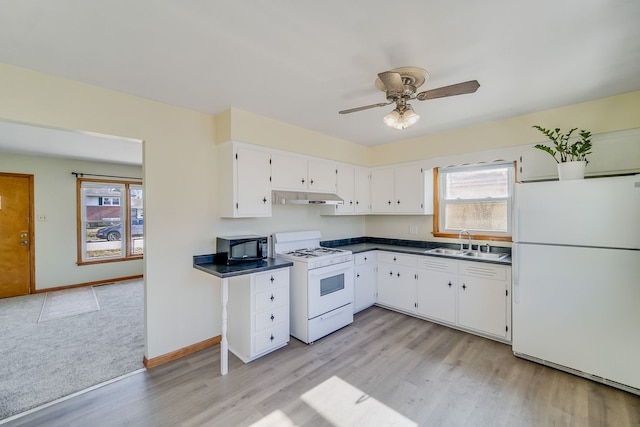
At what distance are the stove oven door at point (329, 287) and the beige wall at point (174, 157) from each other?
991 mm

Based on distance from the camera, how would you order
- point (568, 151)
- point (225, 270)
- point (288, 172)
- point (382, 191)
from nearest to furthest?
point (225, 270) < point (568, 151) < point (288, 172) < point (382, 191)

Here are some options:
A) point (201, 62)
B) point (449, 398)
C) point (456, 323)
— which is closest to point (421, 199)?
point (456, 323)

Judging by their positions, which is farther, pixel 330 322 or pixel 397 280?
pixel 397 280

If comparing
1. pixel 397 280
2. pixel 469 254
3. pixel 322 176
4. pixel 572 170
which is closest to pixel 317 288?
pixel 397 280

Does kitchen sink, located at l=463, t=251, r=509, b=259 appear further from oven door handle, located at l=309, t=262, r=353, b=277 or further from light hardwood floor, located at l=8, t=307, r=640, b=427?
oven door handle, located at l=309, t=262, r=353, b=277

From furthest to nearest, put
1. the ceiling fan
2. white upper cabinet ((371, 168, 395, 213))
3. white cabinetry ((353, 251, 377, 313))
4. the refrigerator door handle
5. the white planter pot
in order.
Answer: white upper cabinet ((371, 168, 395, 213)) → white cabinetry ((353, 251, 377, 313)) → the refrigerator door handle → the white planter pot → the ceiling fan

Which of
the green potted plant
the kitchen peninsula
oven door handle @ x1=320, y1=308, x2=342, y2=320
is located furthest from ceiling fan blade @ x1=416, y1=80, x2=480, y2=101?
oven door handle @ x1=320, y1=308, x2=342, y2=320

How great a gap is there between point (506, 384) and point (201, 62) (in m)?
3.58

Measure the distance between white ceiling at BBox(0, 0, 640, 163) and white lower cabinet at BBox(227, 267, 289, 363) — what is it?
183cm

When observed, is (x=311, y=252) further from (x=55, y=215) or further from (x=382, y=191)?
(x=55, y=215)

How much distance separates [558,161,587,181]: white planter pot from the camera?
96.9 inches

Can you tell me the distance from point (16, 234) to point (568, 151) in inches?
324

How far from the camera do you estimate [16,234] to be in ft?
16.0

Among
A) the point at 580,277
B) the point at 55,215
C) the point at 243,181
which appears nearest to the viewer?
the point at 580,277
